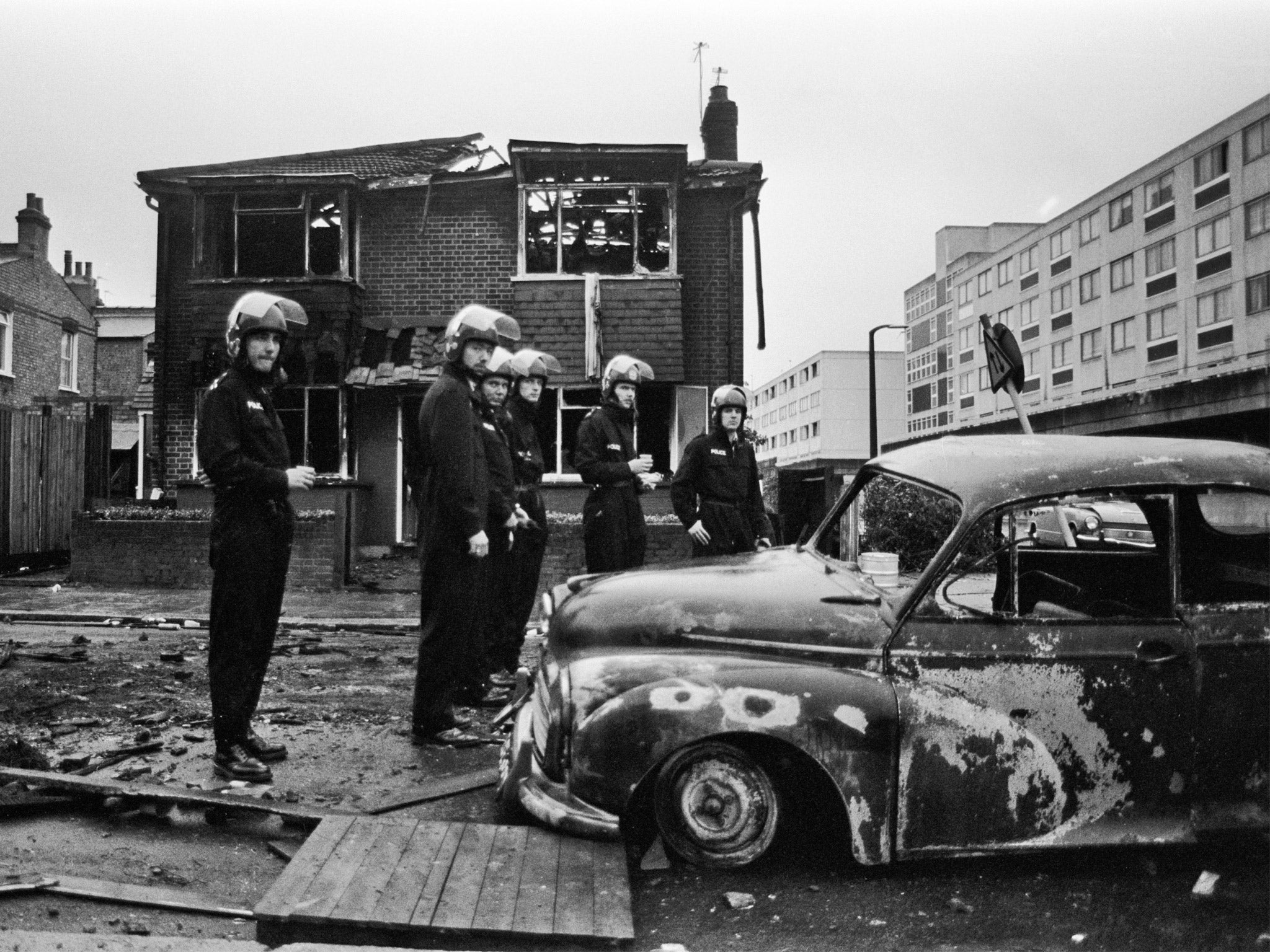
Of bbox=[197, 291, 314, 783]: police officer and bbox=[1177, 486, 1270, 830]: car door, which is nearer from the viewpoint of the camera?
bbox=[1177, 486, 1270, 830]: car door

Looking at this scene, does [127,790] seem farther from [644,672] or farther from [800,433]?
[800,433]

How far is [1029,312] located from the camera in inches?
2771

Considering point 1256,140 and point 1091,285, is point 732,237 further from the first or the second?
point 1091,285

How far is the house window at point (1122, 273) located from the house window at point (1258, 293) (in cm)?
1253

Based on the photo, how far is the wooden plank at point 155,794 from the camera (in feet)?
12.5

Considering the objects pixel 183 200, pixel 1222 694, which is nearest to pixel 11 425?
pixel 183 200

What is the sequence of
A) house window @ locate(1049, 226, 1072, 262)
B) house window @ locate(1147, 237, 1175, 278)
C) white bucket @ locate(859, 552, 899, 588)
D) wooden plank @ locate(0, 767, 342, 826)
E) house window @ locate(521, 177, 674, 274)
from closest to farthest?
wooden plank @ locate(0, 767, 342, 826), white bucket @ locate(859, 552, 899, 588), house window @ locate(521, 177, 674, 274), house window @ locate(1147, 237, 1175, 278), house window @ locate(1049, 226, 1072, 262)

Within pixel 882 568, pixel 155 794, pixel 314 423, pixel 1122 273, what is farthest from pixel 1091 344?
pixel 155 794

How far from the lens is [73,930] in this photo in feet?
9.57

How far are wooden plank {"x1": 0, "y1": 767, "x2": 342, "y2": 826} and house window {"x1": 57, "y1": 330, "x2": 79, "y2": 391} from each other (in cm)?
2960

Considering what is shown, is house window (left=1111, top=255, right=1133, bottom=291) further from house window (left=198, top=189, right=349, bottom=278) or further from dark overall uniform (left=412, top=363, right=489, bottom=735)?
dark overall uniform (left=412, top=363, right=489, bottom=735)

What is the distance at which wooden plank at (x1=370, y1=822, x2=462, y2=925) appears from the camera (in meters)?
2.93

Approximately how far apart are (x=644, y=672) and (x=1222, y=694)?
77.8 inches

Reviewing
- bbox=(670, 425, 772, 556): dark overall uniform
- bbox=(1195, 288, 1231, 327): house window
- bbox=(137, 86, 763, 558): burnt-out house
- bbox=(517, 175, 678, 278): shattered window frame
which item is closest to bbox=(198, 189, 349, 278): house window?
bbox=(137, 86, 763, 558): burnt-out house
